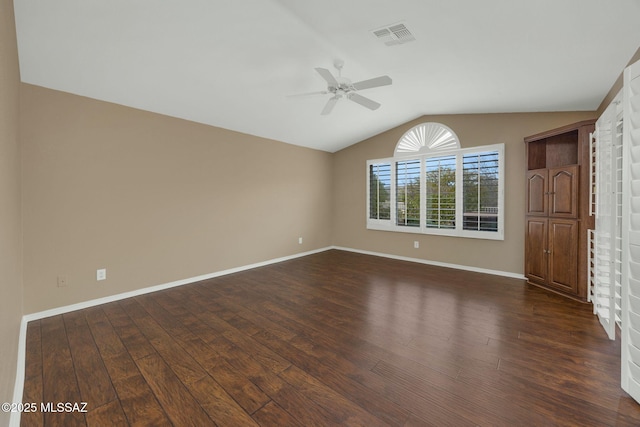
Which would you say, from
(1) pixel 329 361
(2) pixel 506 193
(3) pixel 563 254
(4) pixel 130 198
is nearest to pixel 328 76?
(1) pixel 329 361

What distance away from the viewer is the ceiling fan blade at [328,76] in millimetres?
2589

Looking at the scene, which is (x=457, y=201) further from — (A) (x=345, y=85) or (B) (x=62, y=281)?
(B) (x=62, y=281)

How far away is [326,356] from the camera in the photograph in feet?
6.90

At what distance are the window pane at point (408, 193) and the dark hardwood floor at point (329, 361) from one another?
2.09 meters

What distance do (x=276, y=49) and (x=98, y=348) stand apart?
320 cm

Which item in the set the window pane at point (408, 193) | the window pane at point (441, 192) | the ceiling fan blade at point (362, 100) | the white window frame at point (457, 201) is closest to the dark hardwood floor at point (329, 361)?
the white window frame at point (457, 201)

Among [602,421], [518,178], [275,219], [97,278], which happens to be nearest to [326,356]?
[602,421]

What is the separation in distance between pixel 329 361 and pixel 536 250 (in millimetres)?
3516

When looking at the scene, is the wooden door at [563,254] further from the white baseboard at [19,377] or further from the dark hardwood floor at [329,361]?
the white baseboard at [19,377]

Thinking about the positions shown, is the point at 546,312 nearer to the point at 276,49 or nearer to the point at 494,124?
the point at 494,124

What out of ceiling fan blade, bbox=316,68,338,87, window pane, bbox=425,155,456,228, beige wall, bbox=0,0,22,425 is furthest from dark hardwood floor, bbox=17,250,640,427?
ceiling fan blade, bbox=316,68,338,87

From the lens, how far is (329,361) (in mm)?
2035

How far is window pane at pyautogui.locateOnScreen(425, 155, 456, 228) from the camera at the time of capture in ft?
15.6

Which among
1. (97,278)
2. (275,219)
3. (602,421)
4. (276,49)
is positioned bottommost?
(602,421)
